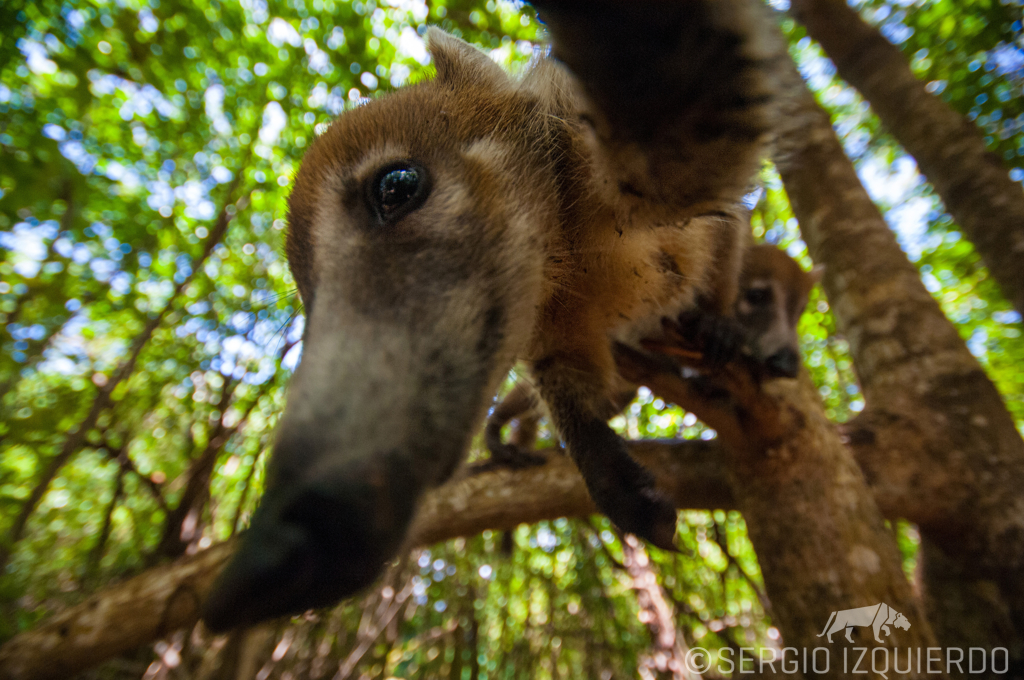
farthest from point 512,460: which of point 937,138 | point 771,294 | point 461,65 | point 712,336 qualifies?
point 937,138

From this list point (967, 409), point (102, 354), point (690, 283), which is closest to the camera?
point (690, 283)

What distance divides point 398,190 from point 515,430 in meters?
2.57

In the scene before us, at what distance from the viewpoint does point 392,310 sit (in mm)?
1014

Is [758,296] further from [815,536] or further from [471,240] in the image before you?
[471,240]

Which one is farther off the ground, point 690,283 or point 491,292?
point 690,283

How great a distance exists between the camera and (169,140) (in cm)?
417

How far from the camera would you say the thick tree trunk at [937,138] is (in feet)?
8.84

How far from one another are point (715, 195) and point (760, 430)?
1360 millimetres

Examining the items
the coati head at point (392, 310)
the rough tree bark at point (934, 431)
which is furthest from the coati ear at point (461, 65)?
the rough tree bark at point (934, 431)

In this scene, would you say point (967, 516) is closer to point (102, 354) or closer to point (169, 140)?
point (169, 140)

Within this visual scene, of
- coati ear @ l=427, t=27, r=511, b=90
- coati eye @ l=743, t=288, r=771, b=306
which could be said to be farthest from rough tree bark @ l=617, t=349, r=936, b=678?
coati eye @ l=743, t=288, r=771, b=306

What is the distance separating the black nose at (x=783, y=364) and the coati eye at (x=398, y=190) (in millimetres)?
1683

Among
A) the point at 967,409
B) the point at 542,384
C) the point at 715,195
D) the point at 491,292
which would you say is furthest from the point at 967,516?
the point at 491,292

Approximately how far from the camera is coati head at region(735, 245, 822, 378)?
3.16 m
